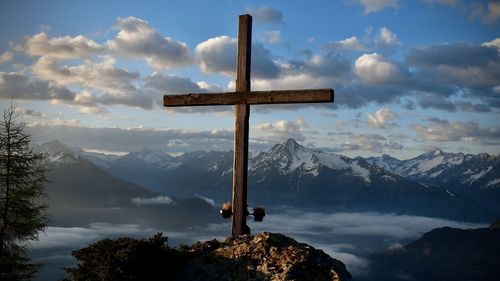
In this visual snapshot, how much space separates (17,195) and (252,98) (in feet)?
54.0

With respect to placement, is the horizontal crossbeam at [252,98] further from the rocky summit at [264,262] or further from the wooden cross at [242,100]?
the rocky summit at [264,262]

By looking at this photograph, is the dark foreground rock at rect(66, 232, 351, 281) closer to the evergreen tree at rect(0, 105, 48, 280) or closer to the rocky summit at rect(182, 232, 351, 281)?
the rocky summit at rect(182, 232, 351, 281)

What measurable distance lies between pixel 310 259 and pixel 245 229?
2375mm

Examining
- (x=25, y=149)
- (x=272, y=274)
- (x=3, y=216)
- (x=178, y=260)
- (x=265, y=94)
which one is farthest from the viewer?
(x=25, y=149)

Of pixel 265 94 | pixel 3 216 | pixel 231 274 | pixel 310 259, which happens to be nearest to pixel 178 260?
pixel 231 274

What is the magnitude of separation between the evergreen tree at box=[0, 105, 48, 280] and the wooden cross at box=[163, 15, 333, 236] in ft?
46.7

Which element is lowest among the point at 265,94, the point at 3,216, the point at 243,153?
the point at 3,216

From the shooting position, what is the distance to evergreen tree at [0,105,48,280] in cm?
2323

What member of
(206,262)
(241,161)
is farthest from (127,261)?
(241,161)

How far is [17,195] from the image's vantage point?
23.5 metres

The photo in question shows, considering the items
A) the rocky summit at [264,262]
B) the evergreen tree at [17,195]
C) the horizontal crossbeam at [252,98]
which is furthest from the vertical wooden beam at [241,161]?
the evergreen tree at [17,195]

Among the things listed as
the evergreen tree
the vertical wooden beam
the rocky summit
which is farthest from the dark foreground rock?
the evergreen tree

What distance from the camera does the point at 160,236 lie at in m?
10.9

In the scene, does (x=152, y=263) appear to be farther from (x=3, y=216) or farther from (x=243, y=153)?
(x=3, y=216)
